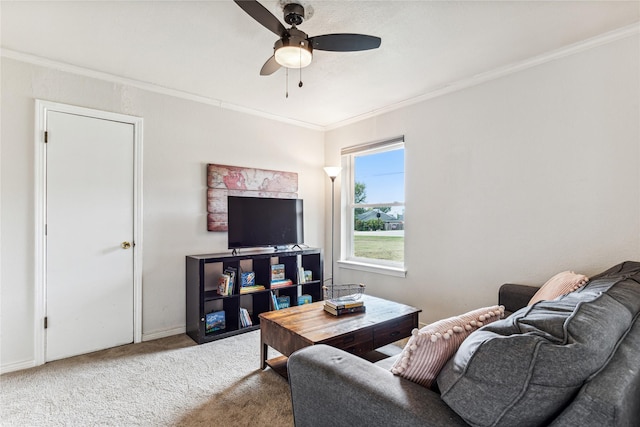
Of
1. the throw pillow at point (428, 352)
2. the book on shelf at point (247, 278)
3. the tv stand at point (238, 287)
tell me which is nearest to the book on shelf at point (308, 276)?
the tv stand at point (238, 287)

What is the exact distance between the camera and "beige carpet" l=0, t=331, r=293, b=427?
1.92 meters

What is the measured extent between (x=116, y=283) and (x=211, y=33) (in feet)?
7.55

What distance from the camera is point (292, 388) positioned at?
4.41ft

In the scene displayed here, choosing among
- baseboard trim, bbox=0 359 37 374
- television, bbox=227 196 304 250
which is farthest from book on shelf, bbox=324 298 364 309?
baseboard trim, bbox=0 359 37 374

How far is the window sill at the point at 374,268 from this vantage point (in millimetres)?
3568

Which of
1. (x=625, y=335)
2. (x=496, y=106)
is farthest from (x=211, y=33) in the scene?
(x=625, y=335)

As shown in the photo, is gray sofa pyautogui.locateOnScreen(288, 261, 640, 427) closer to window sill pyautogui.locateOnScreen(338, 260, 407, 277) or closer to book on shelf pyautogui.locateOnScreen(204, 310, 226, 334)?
book on shelf pyautogui.locateOnScreen(204, 310, 226, 334)

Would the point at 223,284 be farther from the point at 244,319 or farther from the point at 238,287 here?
the point at 244,319

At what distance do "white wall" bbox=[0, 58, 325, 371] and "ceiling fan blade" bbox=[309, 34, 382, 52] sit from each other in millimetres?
1943

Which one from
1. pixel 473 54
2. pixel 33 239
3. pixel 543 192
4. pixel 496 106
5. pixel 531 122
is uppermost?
pixel 473 54

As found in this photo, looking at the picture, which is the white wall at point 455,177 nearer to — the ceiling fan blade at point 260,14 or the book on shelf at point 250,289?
the book on shelf at point 250,289

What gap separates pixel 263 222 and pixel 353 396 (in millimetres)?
2682

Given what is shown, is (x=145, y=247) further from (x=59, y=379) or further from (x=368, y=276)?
(x=368, y=276)

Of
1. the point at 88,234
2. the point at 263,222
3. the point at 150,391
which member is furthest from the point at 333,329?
the point at 88,234
